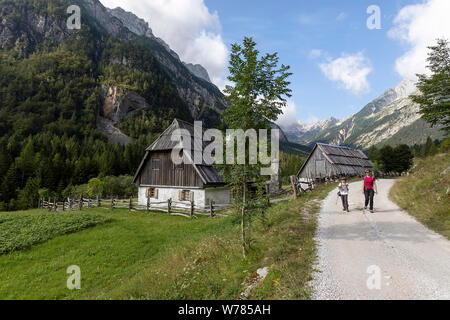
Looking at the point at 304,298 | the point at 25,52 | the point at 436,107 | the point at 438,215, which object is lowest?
the point at 304,298

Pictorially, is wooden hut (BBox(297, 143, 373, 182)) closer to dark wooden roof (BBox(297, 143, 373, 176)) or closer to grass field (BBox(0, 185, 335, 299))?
dark wooden roof (BBox(297, 143, 373, 176))

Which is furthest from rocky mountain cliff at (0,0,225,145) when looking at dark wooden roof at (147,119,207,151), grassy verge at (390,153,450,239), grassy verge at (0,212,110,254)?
grassy verge at (390,153,450,239)

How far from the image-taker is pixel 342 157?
121 feet

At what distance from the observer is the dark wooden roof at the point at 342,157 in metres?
33.7

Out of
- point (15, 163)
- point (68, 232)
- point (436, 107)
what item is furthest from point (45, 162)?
point (436, 107)

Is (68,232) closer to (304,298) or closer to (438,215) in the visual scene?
(304,298)

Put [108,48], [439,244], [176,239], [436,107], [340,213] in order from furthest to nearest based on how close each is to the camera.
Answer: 1. [108,48]
2. [436,107]
3. [176,239]
4. [340,213]
5. [439,244]

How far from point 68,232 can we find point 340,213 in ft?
57.4

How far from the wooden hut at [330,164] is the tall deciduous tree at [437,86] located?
1338 cm

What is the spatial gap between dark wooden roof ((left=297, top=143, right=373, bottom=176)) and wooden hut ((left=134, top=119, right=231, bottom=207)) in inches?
777

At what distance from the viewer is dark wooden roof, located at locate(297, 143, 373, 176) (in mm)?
33691

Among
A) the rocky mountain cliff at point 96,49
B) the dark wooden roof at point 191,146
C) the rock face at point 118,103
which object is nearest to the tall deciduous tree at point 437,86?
the dark wooden roof at point 191,146

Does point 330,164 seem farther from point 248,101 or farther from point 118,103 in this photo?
point 118,103

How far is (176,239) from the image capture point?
13141 mm
